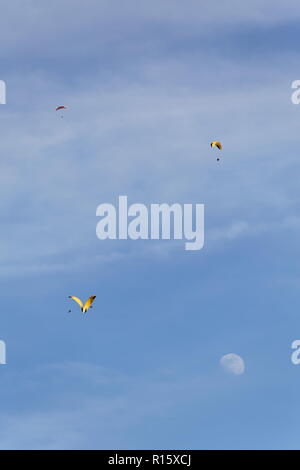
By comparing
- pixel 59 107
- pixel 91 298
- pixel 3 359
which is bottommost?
pixel 3 359

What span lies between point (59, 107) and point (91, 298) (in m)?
23.7
